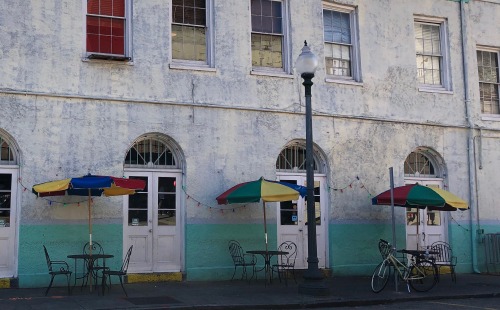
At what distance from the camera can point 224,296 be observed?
12.5 meters

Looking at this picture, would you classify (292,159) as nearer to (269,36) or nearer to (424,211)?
(269,36)

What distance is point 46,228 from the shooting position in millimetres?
13523

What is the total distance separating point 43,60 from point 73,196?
294 centimetres

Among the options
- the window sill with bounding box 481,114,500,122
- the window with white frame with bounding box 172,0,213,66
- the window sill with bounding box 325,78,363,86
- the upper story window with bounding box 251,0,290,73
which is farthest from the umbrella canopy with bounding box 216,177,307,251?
the window sill with bounding box 481,114,500,122

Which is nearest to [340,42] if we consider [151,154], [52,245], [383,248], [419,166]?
[419,166]

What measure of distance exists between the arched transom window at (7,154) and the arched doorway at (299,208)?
610 centimetres

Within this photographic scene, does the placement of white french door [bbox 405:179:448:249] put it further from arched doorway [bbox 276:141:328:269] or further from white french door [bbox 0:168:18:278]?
white french door [bbox 0:168:18:278]

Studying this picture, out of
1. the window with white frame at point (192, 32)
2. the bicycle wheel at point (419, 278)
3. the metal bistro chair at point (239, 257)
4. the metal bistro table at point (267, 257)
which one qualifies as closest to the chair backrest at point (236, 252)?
the metal bistro chair at point (239, 257)

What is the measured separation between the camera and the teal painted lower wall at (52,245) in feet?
43.6

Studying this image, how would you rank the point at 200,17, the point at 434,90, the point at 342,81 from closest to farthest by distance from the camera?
the point at 200,17 < the point at 342,81 < the point at 434,90

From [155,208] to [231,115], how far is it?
9.23ft

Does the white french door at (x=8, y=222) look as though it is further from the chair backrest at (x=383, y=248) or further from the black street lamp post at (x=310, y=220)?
the chair backrest at (x=383, y=248)

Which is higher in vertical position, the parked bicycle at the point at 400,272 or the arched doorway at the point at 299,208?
the arched doorway at the point at 299,208

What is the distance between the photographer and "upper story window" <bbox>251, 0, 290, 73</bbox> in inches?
639
